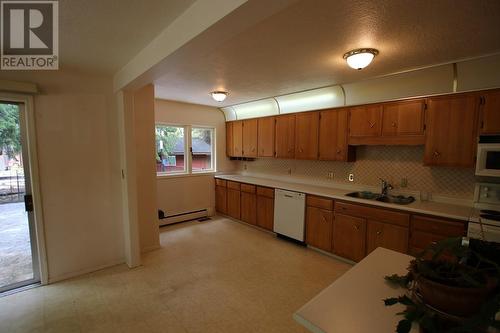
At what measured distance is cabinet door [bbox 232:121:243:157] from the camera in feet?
17.0

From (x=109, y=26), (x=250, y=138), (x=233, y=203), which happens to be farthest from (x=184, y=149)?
(x=109, y=26)

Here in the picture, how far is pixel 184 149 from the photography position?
4938 mm

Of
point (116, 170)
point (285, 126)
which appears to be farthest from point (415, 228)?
point (116, 170)

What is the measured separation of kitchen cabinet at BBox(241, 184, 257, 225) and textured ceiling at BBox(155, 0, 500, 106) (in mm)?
2120

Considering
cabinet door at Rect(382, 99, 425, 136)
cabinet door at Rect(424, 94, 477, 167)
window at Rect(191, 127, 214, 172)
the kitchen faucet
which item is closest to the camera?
cabinet door at Rect(424, 94, 477, 167)

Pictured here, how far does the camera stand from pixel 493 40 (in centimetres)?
198

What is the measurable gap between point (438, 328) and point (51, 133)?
352 cm

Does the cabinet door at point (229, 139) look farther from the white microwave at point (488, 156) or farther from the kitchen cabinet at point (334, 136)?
the white microwave at point (488, 156)

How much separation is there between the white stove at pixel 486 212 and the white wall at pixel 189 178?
4.32 meters

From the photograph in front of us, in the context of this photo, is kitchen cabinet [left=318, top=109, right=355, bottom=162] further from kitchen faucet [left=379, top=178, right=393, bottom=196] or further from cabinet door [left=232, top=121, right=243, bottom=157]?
cabinet door [left=232, top=121, right=243, bottom=157]

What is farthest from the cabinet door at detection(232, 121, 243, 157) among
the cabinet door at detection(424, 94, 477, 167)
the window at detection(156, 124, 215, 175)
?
the cabinet door at detection(424, 94, 477, 167)

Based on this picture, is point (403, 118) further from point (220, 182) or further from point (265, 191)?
point (220, 182)

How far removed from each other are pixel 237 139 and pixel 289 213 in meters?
2.22

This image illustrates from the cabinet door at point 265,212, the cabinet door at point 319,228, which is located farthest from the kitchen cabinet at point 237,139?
the cabinet door at point 319,228
